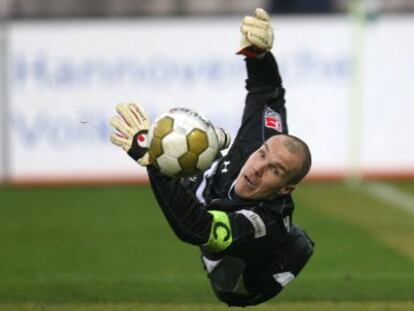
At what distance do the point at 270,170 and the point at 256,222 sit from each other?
384mm

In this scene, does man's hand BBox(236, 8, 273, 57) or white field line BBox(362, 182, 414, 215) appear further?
white field line BBox(362, 182, 414, 215)

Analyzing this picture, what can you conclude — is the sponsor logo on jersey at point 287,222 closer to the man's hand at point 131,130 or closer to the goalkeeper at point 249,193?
the goalkeeper at point 249,193

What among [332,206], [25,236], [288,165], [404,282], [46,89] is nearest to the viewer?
[288,165]

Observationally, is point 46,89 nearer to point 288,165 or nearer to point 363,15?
point 363,15

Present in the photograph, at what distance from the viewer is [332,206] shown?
1622 centimetres

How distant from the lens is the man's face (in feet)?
26.2

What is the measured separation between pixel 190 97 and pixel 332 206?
286 centimetres

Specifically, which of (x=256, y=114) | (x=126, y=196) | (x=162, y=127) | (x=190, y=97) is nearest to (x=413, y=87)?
(x=190, y=97)

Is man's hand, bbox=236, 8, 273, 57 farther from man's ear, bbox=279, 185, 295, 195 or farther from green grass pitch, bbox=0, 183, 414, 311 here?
green grass pitch, bbox=0, 183, 414, 311

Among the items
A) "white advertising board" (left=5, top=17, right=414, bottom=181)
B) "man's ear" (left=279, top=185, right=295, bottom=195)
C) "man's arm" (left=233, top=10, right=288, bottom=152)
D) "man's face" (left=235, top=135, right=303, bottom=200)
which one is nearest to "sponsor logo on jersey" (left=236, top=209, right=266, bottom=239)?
"man's face" (left=235, top=135, right=303, bottom=200)

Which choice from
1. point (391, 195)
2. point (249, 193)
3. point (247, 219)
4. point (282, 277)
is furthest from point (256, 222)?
point (391, 195)

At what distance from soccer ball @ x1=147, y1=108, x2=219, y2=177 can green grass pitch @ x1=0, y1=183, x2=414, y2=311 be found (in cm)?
272

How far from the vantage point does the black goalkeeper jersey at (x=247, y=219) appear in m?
7.62

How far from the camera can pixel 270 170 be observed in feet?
26.2
